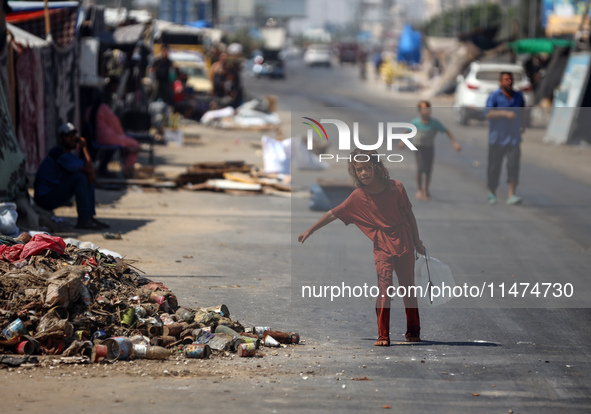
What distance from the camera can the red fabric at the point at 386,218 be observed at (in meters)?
7.06

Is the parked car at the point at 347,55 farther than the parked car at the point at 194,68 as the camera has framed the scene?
Yes

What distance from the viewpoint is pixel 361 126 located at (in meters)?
8.98

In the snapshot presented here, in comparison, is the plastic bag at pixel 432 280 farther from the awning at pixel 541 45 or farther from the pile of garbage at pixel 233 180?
the awning at pixel 541 45

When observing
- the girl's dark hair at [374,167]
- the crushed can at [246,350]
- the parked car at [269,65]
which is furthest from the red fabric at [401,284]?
the parked car at [269,65]

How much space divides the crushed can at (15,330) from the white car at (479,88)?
23.3 metres

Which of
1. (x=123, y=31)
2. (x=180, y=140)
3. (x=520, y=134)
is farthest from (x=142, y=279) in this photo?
(x=180, y=140)

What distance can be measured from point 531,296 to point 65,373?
4535mm

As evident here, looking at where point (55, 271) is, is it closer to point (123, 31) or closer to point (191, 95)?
point (123, 31)

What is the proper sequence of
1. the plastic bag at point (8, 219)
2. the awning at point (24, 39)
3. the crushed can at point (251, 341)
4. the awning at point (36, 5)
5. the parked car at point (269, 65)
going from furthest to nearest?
the parked car at point (269, 65)
the awning at point (36, 5)
the awning at point (24, 39)
the plastic bag at point (8, 219)
the crushed can at point (251, 341)

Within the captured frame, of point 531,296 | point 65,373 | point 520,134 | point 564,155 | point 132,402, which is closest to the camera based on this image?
point 132,402

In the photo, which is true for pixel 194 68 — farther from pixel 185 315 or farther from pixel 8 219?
pixel 185 315

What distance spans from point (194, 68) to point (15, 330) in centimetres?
3053

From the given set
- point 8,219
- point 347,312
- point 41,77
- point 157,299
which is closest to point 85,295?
point 157,299

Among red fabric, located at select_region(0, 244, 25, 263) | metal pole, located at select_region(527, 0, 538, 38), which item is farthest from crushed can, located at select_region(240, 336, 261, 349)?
metal pole, located at select_region(527, 0, 538, 38)
